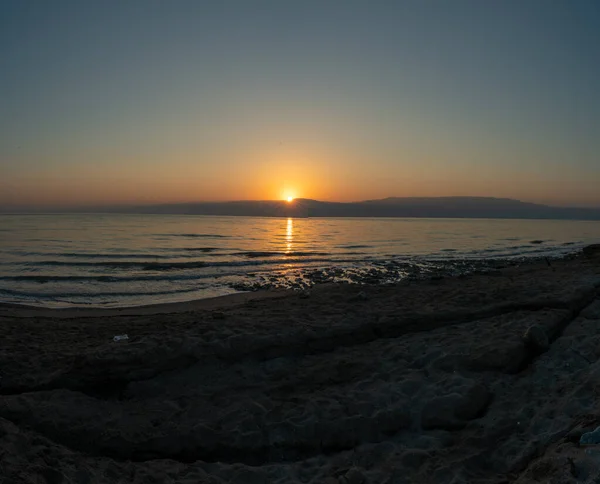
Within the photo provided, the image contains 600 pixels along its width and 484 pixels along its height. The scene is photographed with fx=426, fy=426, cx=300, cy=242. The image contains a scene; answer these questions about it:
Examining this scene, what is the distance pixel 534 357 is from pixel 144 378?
6937mm

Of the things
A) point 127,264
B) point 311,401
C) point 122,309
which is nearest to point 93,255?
point 127,264

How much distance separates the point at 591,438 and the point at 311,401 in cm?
367

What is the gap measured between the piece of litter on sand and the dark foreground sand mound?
0.44 ft

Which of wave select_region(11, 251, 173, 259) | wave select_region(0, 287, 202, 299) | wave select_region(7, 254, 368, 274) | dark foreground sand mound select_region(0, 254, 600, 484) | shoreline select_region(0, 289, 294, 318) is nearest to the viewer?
dark foreground sand mound select_region(0, 254, 600, 484)

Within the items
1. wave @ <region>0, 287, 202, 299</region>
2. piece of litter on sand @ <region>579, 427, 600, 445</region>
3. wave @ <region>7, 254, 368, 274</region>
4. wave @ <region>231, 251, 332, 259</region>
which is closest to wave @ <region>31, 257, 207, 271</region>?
wave @ <region>7, 254, 368, 274</region>

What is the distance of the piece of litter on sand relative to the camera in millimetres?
4289

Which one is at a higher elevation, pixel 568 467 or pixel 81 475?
pixel 568 467

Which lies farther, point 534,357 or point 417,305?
point 417,305

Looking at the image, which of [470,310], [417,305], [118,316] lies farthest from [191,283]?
[470,310]

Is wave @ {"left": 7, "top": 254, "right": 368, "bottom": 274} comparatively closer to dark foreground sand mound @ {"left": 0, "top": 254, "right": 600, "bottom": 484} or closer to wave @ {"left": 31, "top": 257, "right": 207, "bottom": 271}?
wave @ {"left": 31, "top": 257, "right": 207, "bottom": 271}

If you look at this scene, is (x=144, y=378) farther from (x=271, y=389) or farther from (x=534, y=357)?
(x=534, y=357)

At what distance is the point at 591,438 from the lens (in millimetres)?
4336

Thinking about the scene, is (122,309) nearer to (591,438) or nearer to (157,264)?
(157,264)

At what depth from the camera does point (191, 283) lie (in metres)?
21.2
